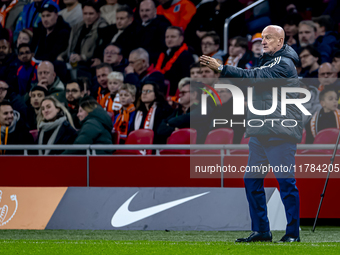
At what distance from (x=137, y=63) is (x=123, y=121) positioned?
124 cm

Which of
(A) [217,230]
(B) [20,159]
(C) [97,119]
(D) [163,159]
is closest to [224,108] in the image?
(D) [163,159]

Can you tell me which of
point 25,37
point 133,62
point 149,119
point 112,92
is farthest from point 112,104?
point 25,37

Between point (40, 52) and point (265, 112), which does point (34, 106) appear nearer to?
point (40, 52)

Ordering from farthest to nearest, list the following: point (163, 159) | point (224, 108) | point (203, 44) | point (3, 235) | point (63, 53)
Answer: point (63, 53)
point (203, 44)
point (224, 108)
point (163, 159)
point (3, 235)

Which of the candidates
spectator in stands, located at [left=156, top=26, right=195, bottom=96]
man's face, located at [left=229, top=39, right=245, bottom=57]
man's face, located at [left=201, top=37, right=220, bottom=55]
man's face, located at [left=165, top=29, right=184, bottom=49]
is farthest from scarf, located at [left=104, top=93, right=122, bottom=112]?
man's face, located at [left=229, top=39, right=245, bottom=57]

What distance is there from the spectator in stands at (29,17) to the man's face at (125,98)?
3231 millimetres

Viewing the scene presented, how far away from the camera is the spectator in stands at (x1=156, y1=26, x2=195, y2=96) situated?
8.83 meters

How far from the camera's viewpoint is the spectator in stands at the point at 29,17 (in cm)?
1059

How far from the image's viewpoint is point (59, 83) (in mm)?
9430

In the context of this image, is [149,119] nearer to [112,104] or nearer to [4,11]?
[112,104]

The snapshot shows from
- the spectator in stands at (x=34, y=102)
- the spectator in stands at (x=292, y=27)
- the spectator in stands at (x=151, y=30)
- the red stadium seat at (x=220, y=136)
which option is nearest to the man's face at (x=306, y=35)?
the spectator in stands at (x=292, y=27)

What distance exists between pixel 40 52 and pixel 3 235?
19.8 feet

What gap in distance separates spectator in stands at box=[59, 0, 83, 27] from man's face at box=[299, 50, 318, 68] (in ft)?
16.1

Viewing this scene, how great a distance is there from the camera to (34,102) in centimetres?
928
